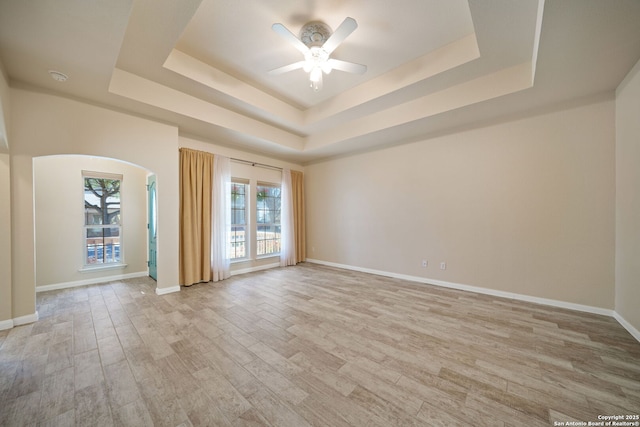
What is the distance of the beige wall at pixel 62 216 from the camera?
3814 millimetres

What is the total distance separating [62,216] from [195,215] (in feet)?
7.62

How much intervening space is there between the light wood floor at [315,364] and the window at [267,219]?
2349 mm

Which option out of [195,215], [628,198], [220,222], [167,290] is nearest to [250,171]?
[220,222]

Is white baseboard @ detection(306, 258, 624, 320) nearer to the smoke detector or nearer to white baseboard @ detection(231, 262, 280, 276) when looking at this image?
white baseboard @ detection(231, 262, 280, 276)

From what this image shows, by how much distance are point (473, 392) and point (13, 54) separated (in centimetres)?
488

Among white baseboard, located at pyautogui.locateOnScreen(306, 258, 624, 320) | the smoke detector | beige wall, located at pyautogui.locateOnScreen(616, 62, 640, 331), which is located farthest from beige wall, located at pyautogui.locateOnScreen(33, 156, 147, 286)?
beige wall, located at pyautogui.locateOnScreen(616, 62, 640, 331)

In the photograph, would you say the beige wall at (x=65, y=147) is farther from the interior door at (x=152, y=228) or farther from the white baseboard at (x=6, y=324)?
the interior door at (x=152, y=228)

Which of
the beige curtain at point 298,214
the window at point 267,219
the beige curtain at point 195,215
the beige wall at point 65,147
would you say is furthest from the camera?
the beige curtain at point 298,214

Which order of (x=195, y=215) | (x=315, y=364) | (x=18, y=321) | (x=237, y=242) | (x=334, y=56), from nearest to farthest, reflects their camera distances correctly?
(x=315, y=364) < (x=18, y=321) < (x=334, y=56) < (x=195, y=215) < (x=237, y=242)

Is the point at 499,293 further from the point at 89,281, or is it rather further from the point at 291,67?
the point at 89,281

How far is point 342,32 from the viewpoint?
215 cm

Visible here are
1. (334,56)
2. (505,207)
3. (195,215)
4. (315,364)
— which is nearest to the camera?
(315,364)

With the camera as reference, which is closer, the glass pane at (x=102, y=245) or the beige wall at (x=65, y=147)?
the beige wall at (x=65, y=147)

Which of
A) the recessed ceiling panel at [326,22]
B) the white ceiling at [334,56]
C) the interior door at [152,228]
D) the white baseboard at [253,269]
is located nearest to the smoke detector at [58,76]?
the white ceiling at [334,56]
